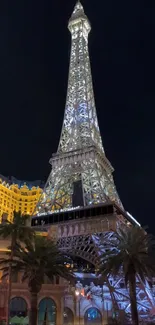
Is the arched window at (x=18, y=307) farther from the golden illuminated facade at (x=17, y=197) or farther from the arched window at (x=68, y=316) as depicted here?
the golden illuminated facade at (x=17, y=197)

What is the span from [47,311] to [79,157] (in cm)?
3744

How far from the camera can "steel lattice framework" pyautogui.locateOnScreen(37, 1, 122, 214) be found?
243ft

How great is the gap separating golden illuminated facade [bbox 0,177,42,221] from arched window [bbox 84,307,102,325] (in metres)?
90.7

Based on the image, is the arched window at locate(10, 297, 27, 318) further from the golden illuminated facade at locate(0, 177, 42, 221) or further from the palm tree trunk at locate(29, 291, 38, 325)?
the golden illuminated facade at locate(0, 177, 42, 221)

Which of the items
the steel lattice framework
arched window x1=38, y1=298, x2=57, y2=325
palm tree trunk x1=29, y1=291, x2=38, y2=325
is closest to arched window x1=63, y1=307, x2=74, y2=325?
arched window x1=38, y1=298, x2=57, y2=325

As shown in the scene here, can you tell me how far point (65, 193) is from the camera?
74.5 meters

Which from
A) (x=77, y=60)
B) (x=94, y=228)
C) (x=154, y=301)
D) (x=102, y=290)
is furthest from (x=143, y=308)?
(x=77, y=60)

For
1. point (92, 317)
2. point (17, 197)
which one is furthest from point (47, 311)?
point (17, 197)

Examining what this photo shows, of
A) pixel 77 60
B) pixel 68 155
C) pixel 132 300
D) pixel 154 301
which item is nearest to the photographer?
pixel 132 300

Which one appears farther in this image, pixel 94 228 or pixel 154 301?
pixel 94 228

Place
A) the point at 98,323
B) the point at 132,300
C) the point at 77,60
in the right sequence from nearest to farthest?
1. the point at 132,300
2. the point at 98,323
3. the point at 77,60

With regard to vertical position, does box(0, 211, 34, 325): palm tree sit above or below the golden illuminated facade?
below

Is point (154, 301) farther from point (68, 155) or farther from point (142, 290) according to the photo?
point (68, 155)

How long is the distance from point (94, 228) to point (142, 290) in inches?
590
